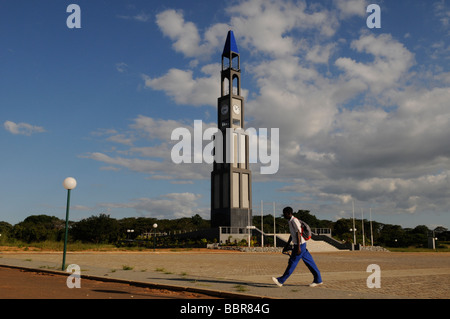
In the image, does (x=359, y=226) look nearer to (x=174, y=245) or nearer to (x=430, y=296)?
(x=174, y=245)

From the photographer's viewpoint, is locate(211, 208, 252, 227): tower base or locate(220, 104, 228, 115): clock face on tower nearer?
locate(211, 208, 252, 227): tower base

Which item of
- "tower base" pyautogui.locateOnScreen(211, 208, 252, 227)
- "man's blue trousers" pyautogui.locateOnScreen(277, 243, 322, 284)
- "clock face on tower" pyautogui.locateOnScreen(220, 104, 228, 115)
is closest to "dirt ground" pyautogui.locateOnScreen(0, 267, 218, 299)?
"man's blue trousers" pyautogui.locateOnScreen(277, 243, 322, 284)

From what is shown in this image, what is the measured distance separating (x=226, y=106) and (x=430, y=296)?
5096 cm

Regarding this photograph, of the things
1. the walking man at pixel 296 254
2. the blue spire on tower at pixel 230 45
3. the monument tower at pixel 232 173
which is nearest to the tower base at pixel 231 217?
the monument tower at pixel 232 173

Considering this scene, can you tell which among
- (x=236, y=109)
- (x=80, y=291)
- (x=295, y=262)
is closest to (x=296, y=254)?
(x=295, y=262)

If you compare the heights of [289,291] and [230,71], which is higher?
[230,71]

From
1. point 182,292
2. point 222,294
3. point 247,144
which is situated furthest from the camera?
point 247,144

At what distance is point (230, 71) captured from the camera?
58781mm

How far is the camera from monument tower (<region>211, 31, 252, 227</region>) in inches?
2143

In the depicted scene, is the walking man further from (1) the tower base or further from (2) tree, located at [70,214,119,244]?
(2) tree, located at [70,214,119,244]

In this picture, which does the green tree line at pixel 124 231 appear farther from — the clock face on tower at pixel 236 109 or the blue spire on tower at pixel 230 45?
the blue spire on tower at pixel 230 45

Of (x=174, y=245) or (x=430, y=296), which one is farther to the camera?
(x=174, y=245)
